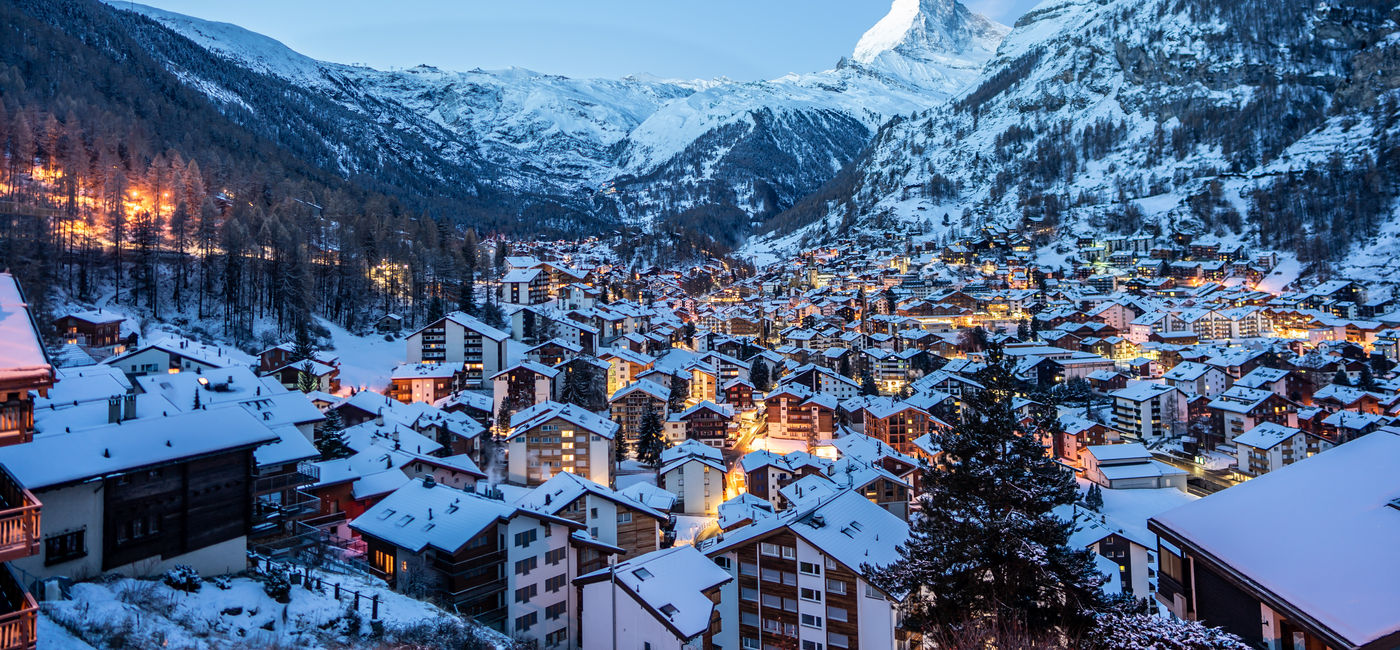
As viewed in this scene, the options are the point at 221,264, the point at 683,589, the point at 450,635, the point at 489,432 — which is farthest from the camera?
the point at 221,264

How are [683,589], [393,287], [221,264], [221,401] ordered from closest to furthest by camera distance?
1. [683,589]
2. [221,401]
3. [221,264]
4. [393,287]

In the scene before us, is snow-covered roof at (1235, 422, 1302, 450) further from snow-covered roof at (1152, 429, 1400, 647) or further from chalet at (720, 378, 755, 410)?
snow-covered roof at (1152, 429, 1400, 647)

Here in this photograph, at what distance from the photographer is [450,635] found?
1149 cm

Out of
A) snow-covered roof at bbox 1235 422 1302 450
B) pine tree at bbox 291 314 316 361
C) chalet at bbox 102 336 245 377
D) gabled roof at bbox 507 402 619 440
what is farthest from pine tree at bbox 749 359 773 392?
chalet at bbox 102 336 245 377

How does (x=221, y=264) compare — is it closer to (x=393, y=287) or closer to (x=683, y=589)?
(x=393, y=287)

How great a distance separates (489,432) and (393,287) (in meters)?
24.4

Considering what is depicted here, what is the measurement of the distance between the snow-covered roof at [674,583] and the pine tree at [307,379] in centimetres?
2623

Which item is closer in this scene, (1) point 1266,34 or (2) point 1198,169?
(2) point 1198,169

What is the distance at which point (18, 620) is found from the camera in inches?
226

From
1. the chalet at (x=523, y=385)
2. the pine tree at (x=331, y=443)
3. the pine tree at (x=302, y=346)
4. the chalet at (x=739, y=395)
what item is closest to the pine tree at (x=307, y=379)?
the pine tree at (x=302, y=346)

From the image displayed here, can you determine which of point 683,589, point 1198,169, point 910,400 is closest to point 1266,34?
point 1198,169

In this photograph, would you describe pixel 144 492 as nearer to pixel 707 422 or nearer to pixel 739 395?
pixel 707 422

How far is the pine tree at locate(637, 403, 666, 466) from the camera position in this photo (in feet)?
141

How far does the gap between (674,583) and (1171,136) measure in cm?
14095
